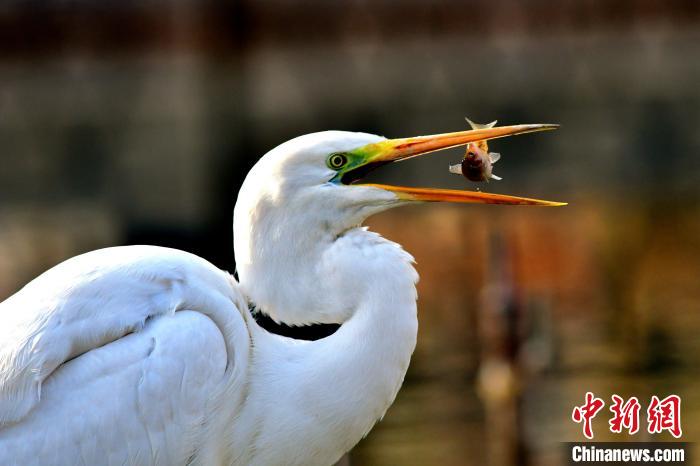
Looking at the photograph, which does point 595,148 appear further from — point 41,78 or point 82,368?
point 82,368

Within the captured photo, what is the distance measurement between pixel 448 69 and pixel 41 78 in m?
2.93

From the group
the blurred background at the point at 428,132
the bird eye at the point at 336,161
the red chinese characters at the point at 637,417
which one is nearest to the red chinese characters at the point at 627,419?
the red chinese characters at the point at 637,417

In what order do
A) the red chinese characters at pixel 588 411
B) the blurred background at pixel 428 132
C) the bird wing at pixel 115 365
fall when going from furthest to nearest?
the blurred background at pixel 428 132 → the red chinese characters at pixel 588 411 → the bird wing at pixel 115 365

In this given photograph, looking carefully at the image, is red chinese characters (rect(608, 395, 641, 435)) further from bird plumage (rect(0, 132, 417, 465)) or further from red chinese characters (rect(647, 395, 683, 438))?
bird plumage (rect(0, 132, 417, 465))

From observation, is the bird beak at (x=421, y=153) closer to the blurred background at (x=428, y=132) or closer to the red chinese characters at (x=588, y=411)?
the red chinese characters at (x=588, y=411)

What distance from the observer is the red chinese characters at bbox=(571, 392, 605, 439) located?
3.93 meters

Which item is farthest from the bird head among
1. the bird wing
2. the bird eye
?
the bird wing

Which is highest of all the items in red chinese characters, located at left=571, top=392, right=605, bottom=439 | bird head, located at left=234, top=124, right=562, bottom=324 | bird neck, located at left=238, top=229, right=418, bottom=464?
bird head, located at left=234, top=124, right=562, bottom=324

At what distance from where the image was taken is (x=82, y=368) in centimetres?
188

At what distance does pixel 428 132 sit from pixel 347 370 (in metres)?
5.97

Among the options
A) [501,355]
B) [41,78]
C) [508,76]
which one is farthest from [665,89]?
[501,355]

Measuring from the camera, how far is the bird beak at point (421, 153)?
6.46ft

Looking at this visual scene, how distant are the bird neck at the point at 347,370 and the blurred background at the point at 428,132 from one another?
12.4ft

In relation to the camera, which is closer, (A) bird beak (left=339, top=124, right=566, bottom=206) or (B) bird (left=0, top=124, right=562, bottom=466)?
(B) bird (left=0, top=124, right=562, bottom=466)
